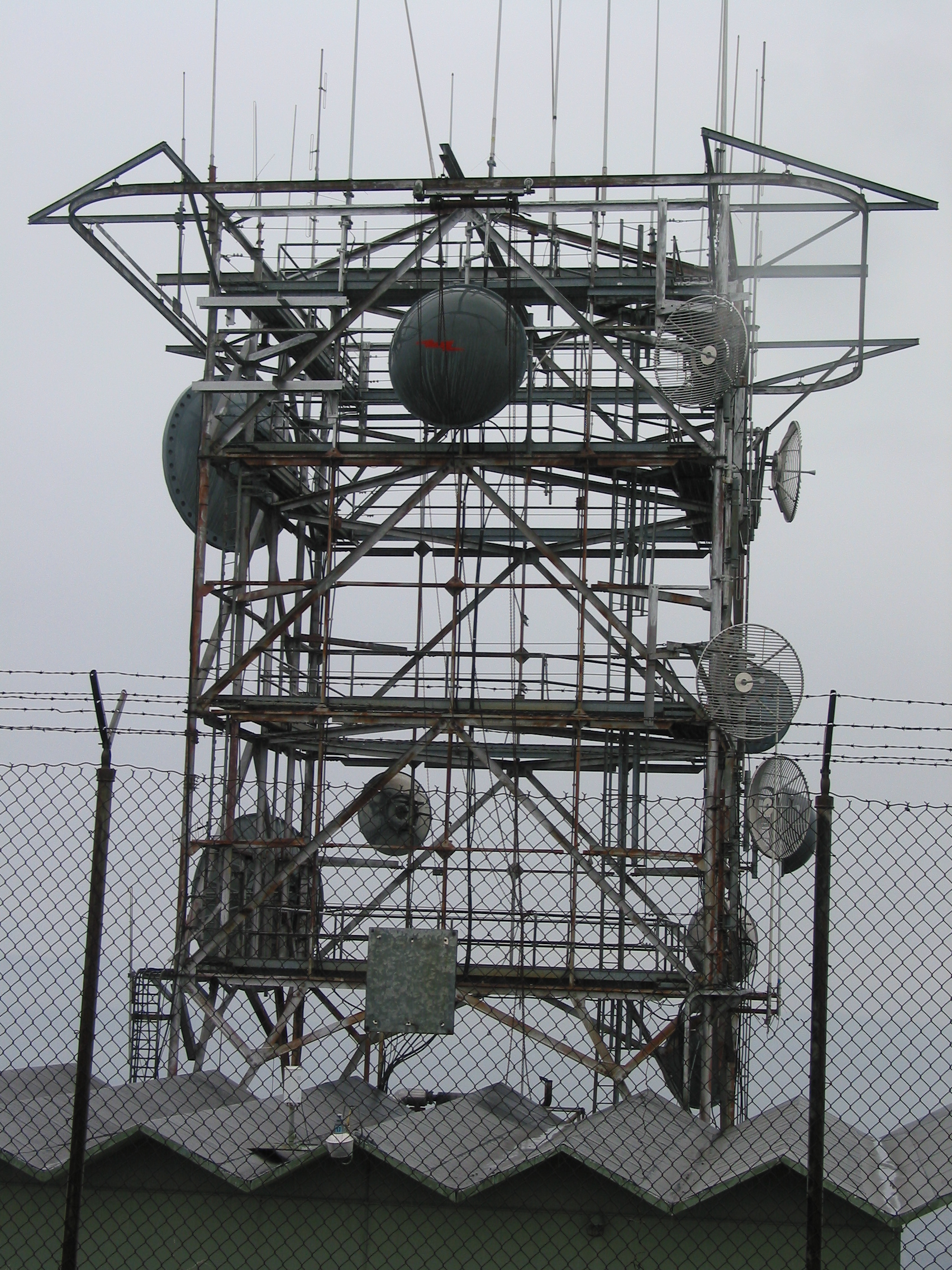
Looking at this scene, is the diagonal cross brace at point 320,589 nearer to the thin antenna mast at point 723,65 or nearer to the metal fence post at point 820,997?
the thin antenna mast at point 723,65

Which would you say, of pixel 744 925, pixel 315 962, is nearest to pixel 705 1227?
pixel 744 925

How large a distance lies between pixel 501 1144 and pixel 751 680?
10.1m

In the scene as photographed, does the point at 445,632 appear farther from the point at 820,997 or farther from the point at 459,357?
the point at 820,997

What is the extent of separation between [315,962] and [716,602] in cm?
748

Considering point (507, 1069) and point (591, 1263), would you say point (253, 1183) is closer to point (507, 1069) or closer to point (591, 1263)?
point (591, 1263)

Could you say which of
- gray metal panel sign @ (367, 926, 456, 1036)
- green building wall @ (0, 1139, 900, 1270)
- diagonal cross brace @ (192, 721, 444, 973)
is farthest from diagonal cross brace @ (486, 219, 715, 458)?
green building wall @ (0, 1139, 900, 1270)

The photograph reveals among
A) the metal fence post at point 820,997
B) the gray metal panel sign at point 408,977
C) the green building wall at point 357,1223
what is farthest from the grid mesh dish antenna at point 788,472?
the metal fence post at point 820,997

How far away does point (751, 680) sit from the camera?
1900 cm

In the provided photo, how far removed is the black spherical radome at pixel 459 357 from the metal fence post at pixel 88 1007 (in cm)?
1228

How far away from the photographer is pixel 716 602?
68.4 ft

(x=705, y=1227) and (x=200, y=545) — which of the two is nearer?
(x=705, y=1227)

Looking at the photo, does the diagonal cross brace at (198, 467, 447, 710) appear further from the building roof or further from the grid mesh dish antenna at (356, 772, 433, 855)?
the building roof

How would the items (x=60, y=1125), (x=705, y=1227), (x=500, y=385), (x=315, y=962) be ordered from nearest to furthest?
(x=705, y=1227) < (x=60, y=1125) < (x=500, y=385) < (x=315, y=962)

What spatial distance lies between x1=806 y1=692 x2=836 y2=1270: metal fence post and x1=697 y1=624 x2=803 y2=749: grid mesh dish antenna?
37.5ft
